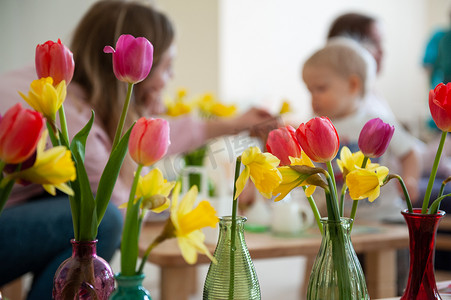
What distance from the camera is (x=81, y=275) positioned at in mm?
581

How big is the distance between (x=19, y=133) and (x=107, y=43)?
1.03 m

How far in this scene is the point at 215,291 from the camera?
23.8 inches

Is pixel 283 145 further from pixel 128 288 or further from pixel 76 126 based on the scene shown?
pixel 76 126

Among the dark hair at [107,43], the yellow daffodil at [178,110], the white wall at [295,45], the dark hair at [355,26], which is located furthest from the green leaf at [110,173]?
the white wall at [295,45]

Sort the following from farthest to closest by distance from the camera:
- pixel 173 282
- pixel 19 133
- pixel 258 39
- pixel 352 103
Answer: pixel 258 39
pixel 352 103
pixel 173 282
pixel 19 133

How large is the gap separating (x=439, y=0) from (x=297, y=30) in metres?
1.55

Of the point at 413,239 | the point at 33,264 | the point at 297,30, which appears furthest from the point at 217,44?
the point at 413,239

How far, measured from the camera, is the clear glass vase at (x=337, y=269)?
0.59 meters

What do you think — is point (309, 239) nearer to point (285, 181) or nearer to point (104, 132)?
point (104, 132)

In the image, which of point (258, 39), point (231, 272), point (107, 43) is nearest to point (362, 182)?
point (231, 272)

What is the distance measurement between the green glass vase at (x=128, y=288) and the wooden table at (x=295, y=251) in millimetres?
606

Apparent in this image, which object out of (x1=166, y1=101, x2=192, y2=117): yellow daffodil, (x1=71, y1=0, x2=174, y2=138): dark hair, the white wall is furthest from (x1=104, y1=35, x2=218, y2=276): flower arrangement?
the white wall

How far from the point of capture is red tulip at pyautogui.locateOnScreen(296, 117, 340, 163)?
22.5 inches

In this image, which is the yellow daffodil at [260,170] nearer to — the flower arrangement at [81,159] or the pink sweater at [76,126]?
the flower arrangement at [81,159]
